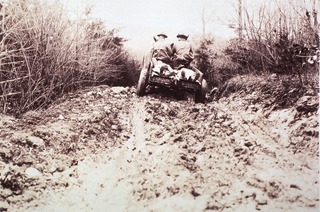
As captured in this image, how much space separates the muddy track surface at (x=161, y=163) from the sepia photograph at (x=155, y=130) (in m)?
0.01

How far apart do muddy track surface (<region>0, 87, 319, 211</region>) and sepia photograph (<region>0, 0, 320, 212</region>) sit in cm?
1

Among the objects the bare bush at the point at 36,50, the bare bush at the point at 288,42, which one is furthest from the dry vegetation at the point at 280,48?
the bare bush at the point at 36,50

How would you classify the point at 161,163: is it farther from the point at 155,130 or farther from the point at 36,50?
the point at 36,50

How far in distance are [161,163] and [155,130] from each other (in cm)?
132

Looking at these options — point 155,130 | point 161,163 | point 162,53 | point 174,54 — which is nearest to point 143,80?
point 162,53

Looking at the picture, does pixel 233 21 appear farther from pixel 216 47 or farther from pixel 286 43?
pixel 216 47

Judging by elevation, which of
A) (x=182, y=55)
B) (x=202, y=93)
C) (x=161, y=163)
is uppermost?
(x=182, y=55)

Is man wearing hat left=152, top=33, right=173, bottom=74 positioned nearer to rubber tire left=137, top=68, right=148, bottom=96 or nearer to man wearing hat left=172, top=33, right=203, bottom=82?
man wearing hat left=172, top=33, right=203, bottom=82

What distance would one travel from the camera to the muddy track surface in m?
3.14

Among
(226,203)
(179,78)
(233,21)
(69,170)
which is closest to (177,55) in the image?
(179,78)

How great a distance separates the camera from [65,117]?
5227mm

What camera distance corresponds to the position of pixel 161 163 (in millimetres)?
3934

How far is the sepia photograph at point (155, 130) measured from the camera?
3275 millimetres

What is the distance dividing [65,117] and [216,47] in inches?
311
